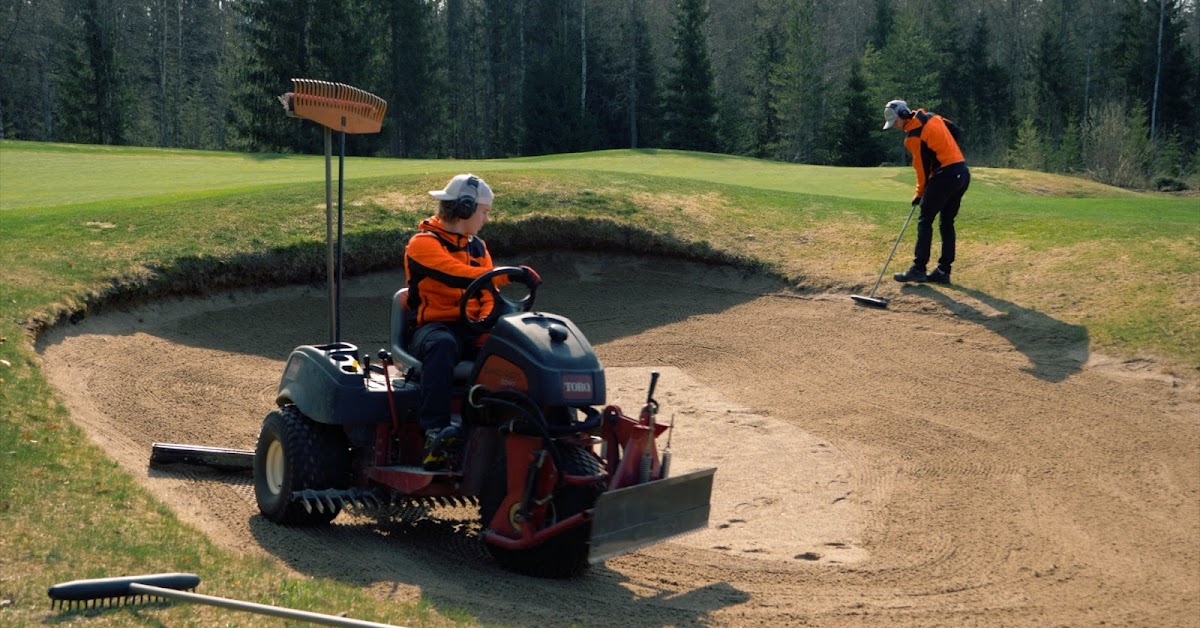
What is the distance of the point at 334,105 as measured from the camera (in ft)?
26.6

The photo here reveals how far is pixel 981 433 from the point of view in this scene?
31.8ft

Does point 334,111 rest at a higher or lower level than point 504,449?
higher

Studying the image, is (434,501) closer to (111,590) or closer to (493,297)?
(493,297)

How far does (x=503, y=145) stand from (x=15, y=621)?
219ft

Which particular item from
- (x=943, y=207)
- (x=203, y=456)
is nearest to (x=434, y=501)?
(x=203, y=456)

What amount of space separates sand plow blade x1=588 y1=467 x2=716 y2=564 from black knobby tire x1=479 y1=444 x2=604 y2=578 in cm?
11

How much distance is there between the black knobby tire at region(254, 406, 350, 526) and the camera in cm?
696

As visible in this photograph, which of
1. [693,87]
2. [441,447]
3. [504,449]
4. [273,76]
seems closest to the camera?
[504,449]

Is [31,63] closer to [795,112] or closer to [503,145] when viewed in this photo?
[503,145]

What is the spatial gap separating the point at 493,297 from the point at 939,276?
782 centimetres

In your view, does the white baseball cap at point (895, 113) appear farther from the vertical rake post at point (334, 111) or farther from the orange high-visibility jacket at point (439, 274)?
the orange high-visibility jacket at point (439, 274)

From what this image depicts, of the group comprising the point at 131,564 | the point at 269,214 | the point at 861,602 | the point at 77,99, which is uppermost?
the point at 77,99

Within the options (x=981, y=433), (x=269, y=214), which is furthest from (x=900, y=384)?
(x=269, y=214)

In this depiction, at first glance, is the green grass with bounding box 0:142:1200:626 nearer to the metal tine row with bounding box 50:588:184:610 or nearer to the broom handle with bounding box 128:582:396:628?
the metal tine row with bounding box 50:588:184:610
